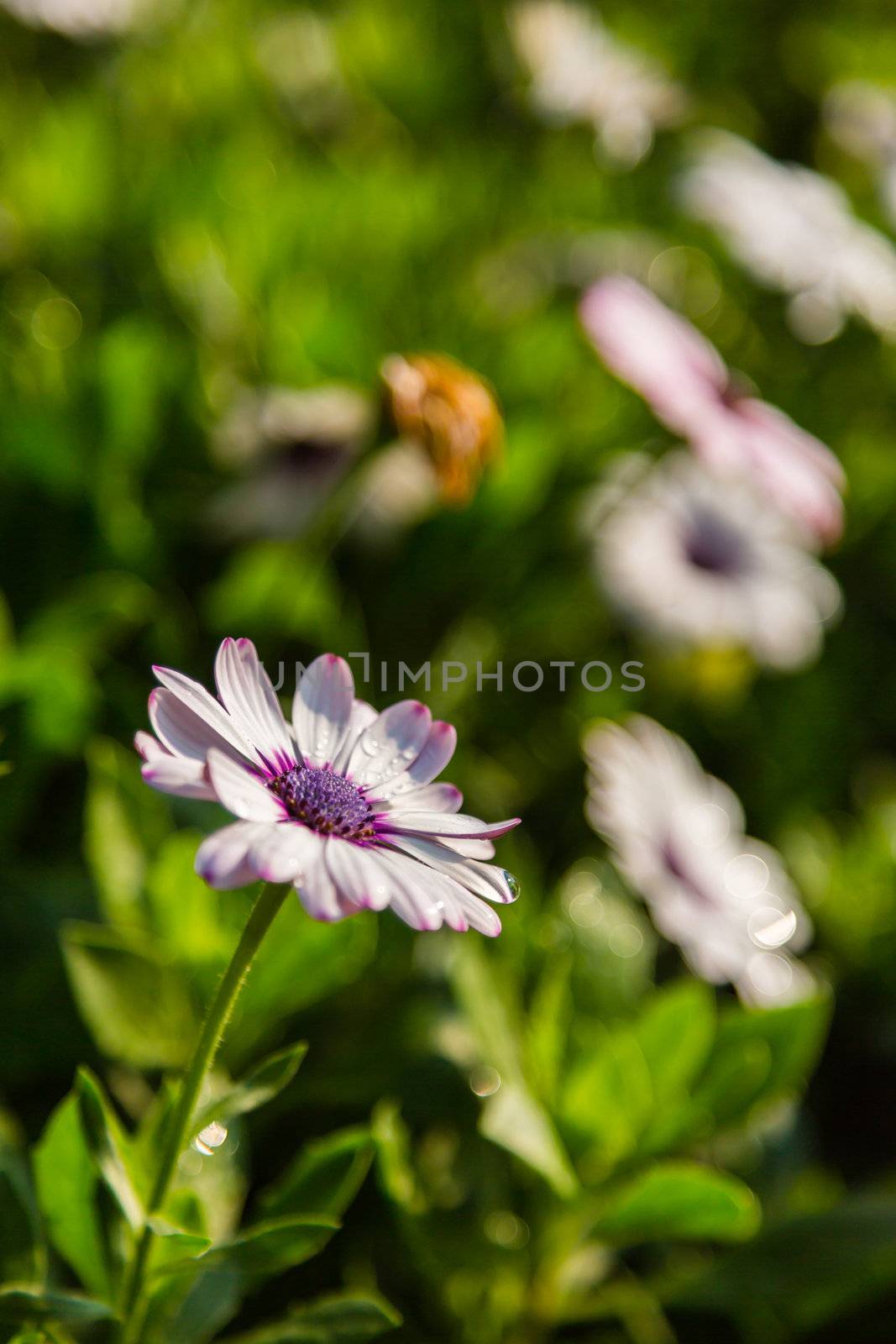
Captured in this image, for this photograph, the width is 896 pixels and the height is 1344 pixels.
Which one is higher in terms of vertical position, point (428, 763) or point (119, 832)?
point (428, 763)

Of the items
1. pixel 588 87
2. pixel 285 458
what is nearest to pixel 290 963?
pixel 285 458

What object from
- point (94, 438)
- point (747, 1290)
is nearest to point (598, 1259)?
point (747, 1290)

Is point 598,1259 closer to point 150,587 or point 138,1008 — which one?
point 138,1008

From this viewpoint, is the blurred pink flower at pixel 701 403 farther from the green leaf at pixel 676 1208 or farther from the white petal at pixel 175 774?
the white petal at pixel 175 774

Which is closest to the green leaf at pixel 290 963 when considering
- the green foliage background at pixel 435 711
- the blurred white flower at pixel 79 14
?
the green foliage background at pixel 435 711

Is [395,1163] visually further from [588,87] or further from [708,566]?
[588,87]
